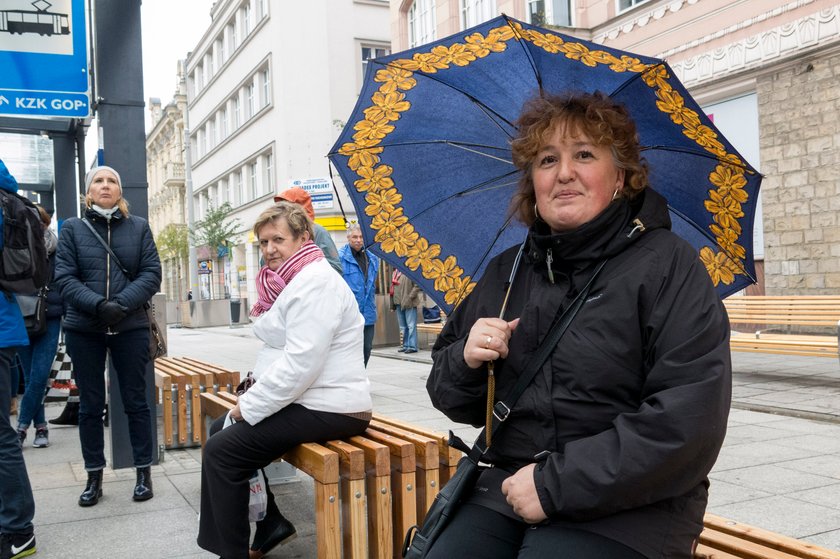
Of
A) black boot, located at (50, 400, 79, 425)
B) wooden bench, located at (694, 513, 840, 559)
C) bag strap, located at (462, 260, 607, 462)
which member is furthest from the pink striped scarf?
black boot, located at (50, 400, 79, 425)

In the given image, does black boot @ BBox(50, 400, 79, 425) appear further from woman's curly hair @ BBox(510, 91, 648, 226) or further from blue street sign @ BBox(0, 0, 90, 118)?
woman's curly hair @ BBox(510, 91, 648, 226)

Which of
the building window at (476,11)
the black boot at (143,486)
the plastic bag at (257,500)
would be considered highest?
the building window at (476,11)

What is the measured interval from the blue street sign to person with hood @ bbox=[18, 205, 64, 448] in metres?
0.92

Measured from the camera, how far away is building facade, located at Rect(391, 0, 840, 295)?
455 inches

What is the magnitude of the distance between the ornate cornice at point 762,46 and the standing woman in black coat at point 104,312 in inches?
405

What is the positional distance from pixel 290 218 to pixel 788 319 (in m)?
7.72

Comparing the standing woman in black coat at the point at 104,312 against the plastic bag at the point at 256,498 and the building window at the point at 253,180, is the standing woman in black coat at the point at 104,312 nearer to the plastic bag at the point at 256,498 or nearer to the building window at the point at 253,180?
the plastic bag at the point at 256,498

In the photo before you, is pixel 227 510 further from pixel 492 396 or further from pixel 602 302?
pixel 602 302

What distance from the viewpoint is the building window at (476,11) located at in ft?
63.9

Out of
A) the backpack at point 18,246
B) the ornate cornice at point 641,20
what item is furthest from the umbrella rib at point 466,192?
the ornate cornice at point 641,20

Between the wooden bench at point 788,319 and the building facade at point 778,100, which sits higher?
the building facade at point 778,100

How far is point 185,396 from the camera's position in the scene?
622 cm

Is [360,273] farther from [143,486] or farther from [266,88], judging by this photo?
[266,88]

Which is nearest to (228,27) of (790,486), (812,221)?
(812,221)
